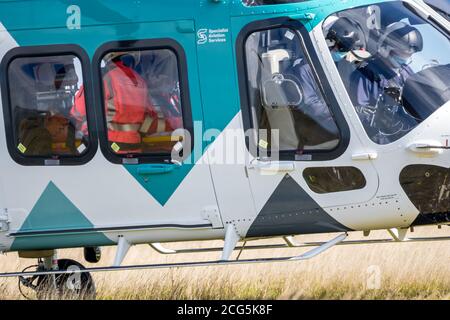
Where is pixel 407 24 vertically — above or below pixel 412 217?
above

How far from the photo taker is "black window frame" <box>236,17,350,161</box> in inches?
320

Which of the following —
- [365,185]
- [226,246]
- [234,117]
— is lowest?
[226,246]

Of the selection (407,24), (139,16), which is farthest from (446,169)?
(139,16)

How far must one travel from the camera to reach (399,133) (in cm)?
805

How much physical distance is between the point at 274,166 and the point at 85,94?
170 cm

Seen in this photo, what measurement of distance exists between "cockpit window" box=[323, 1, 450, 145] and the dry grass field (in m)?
2.36

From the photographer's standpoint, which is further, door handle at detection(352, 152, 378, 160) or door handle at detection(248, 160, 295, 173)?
door handle at detection(248, 160, 295, 173)

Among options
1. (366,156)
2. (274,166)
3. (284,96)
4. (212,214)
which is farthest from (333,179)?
(212,214)

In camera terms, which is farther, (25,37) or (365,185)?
(25,37)

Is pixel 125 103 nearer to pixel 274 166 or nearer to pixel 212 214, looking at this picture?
pixel 212 214

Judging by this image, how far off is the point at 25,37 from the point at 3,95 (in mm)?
533

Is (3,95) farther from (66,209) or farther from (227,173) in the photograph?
(227,173)

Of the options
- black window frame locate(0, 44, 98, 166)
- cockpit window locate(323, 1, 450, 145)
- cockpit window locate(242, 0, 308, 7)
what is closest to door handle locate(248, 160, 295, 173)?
cockpit window locate(323, 1, 450, 145)

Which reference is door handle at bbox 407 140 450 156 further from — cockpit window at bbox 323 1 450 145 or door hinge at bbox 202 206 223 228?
door hinge at bbox 202 206 223 228
